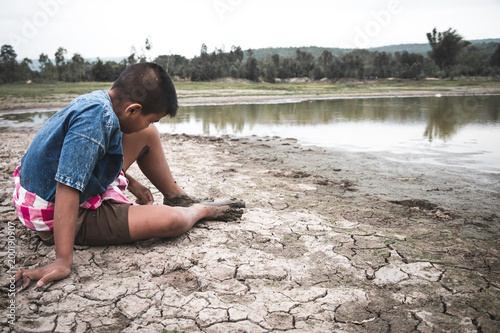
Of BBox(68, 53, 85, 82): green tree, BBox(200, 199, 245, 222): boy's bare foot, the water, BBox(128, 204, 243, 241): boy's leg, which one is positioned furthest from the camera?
BBox(68, 53, 85, 82): green tree

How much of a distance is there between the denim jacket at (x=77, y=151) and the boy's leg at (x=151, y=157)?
0.43m

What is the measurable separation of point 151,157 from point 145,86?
0.82m

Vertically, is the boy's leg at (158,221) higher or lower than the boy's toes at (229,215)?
higher

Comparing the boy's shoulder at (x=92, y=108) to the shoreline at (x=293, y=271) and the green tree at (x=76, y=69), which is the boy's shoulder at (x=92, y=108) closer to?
the shoreline at (x=293, y=271)

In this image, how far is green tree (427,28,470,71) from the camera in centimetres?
6109

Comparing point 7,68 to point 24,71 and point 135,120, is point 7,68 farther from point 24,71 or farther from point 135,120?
point 135,120

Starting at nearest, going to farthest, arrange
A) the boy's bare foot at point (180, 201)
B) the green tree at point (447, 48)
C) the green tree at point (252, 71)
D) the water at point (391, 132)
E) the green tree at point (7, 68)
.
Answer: the boy's bare foot at point (180, 201), the water at point (391, 132), the green tree at point (7, 68), the green tree at point (252, 71), the green tree at point (447, 48)

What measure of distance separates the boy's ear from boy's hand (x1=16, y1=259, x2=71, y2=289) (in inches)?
30.9

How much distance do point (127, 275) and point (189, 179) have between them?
2.12m

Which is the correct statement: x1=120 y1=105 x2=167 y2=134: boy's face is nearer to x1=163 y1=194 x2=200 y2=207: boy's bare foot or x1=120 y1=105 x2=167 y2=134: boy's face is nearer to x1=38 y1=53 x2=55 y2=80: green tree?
x1=163 y1=194 x2=200 y2=207: boy's bare foot

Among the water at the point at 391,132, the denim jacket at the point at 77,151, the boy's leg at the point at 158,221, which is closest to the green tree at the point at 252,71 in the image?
the water at the point at 391,132

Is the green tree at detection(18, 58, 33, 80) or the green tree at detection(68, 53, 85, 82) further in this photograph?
the green tree at detection(68, 53, 85, 82)

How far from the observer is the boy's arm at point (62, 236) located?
1.53m

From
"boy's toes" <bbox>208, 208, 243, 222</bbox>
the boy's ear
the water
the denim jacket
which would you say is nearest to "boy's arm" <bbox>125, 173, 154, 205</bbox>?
"boy's toes" <bbox>208, 208, 243, 222</bbox>
